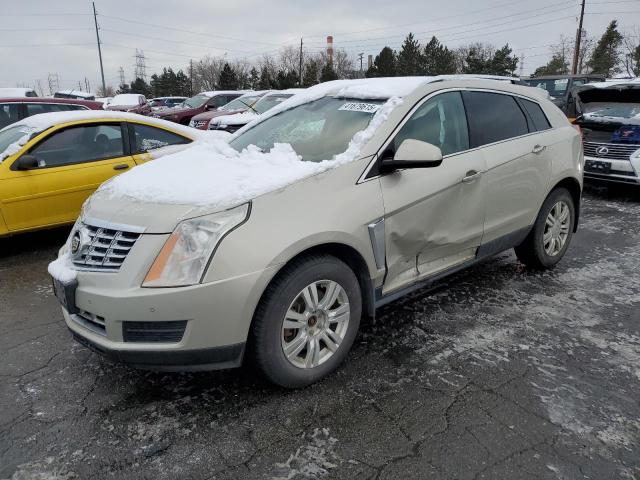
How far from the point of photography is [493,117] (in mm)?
3865

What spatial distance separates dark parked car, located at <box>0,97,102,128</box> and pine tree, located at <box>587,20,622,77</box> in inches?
2202

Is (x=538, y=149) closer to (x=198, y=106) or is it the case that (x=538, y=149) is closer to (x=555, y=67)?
(x=198, y=106)

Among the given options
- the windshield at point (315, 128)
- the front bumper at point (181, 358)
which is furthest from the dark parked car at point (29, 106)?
the front bumper at point (181, 358)

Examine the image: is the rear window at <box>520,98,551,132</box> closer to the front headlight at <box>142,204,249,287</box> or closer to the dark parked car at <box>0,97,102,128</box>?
the front headlight at <box>142,204,249,287</box>

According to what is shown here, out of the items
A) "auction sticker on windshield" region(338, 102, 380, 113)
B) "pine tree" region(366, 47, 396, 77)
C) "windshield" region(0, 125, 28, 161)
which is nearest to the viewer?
"auction sticker on windshield" region(338, 102, 380, 113)

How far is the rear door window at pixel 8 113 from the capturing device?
8289 millimetres

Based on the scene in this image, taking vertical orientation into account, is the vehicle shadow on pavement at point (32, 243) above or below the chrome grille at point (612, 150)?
below

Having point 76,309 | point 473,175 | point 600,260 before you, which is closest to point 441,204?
point 473,175

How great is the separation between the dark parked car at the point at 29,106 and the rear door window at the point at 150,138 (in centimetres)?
295

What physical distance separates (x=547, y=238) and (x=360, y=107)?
224 cm

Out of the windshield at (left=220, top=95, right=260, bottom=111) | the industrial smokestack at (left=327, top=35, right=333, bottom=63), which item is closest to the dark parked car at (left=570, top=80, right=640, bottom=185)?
the windshield at (left=220, top=95, right=260, bottom=111)

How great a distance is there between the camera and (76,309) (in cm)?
263

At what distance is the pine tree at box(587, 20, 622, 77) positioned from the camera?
51438 mm

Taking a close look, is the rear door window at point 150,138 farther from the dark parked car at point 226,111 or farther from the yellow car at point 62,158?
the dark parked car at point 226,111
